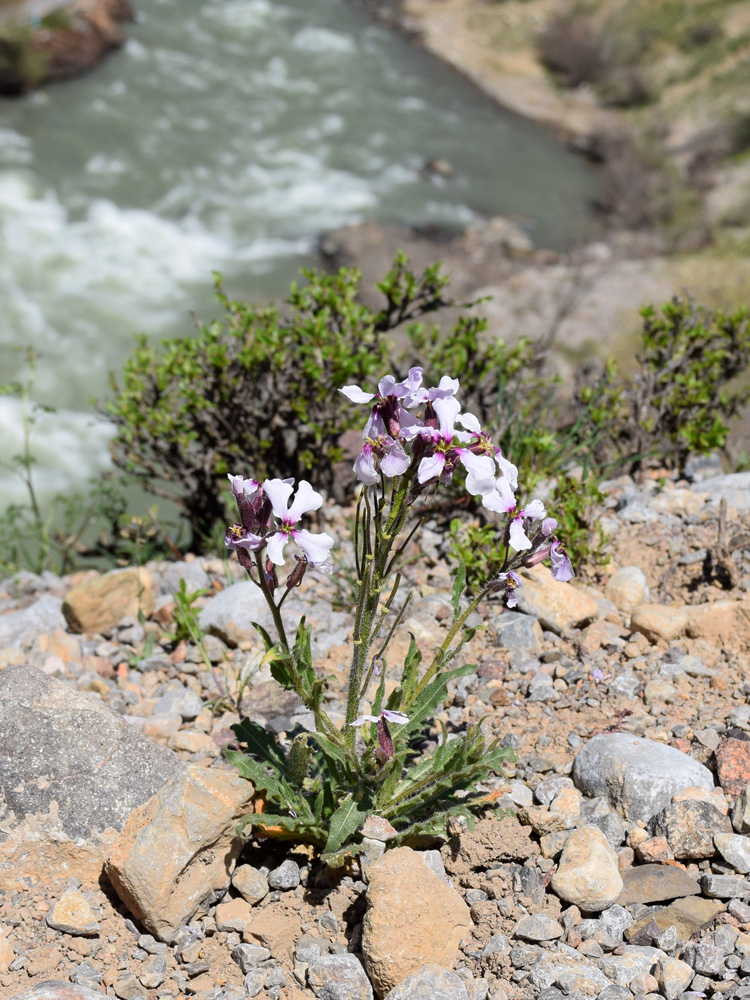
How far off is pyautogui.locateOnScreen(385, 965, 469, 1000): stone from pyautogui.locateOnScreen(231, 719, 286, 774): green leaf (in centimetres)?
68

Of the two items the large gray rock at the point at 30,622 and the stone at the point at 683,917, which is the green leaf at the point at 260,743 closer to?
the stone at the point at 683,917

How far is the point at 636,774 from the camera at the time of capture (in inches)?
101

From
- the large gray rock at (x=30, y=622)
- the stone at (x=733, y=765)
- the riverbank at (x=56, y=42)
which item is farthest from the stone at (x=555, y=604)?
the riverbank at (x=56, y=42)

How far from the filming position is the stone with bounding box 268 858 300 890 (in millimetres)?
2455

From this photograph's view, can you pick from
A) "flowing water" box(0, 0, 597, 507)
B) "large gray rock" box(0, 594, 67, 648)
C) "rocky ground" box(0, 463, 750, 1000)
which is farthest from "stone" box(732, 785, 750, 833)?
"flowing water" box(0, 0, 597, 507)

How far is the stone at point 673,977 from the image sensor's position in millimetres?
2092

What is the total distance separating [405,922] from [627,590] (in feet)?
5.69

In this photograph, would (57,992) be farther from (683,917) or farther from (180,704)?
(683,917)

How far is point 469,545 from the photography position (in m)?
3.54

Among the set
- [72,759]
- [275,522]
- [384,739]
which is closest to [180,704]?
[72,759]

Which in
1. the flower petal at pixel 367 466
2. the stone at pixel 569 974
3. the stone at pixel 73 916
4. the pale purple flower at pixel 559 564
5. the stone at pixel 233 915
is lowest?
the stone at pixel 73 916

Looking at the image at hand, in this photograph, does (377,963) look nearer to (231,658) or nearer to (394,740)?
(394,740)

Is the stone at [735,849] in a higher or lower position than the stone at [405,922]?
higher

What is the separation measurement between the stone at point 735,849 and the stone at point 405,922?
76cm
